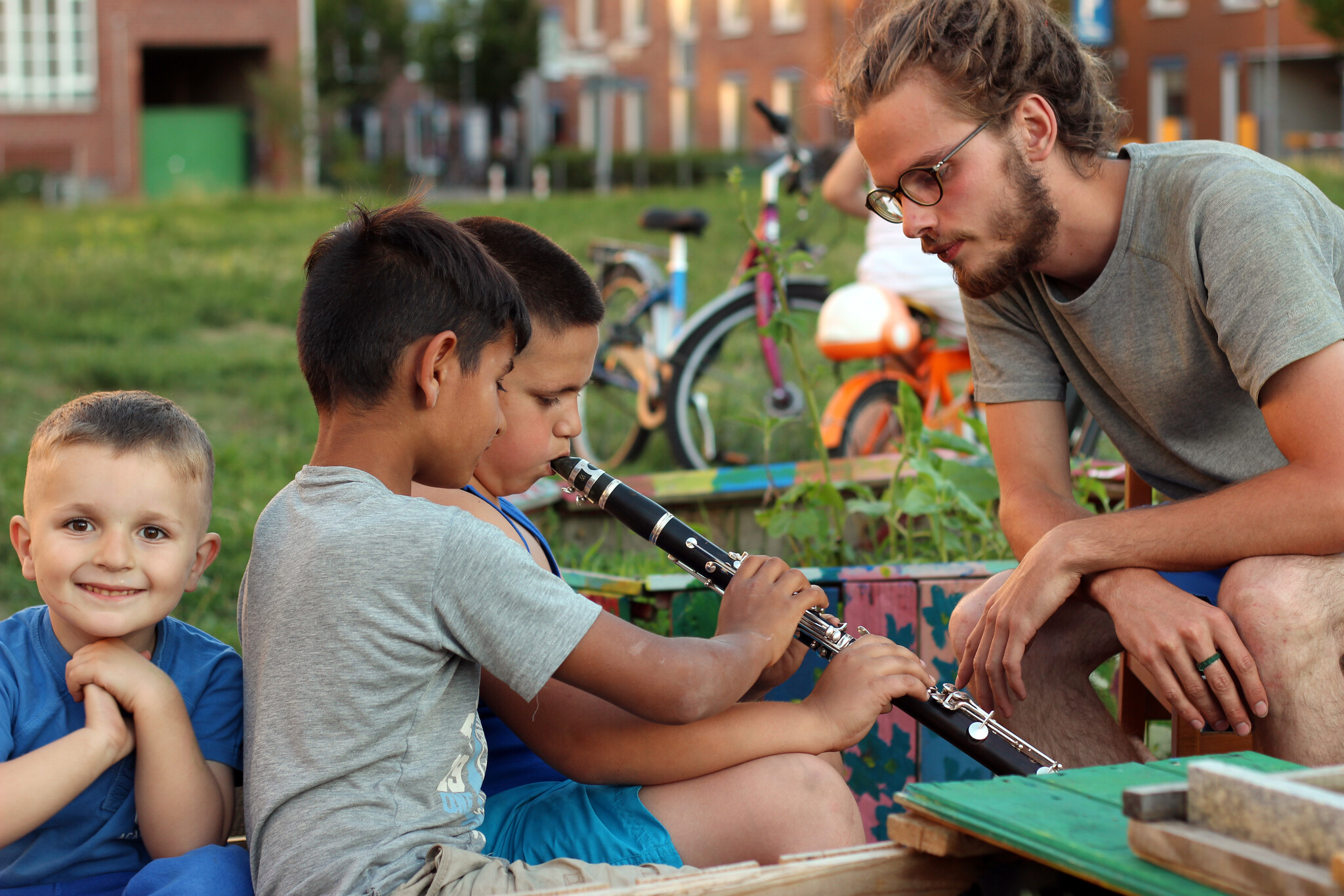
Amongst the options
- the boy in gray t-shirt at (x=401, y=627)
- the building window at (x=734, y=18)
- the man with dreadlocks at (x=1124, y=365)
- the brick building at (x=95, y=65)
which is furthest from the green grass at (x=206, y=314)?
the building window at (x=734, y=18)

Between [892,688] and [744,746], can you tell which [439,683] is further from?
[892,688]

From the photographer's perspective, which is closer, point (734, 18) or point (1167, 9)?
point (1167, 9)

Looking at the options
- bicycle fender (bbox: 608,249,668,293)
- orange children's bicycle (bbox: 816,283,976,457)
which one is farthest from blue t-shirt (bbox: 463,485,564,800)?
bicycle fender (bbox: 608,249,668,293)

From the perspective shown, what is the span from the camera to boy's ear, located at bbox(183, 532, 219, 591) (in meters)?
1.92

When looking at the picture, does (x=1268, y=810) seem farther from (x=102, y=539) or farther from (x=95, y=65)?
(x=95, y=65)

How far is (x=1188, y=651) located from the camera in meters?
2.07

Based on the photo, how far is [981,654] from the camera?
7.52ft

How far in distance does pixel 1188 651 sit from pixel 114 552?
1.60 meters

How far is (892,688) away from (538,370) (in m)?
0.76

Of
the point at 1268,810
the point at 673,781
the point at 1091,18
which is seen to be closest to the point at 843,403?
the point at 673,781

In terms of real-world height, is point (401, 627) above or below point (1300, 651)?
above

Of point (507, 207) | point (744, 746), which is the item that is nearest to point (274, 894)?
point (744, 746)

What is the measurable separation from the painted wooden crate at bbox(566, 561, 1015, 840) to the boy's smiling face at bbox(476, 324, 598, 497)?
19.9 inches

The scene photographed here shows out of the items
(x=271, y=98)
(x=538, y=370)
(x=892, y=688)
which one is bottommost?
(x=892, y=688)
